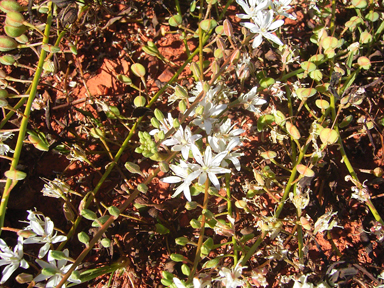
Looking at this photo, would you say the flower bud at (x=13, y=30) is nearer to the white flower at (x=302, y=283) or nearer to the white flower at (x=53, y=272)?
the white flower at (x=53, y=272)

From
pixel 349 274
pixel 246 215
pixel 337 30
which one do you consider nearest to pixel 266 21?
pixel 337 30

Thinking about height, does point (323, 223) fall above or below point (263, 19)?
below

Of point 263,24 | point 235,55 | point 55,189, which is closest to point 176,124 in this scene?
point 235,55

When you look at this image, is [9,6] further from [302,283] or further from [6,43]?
[302,283]

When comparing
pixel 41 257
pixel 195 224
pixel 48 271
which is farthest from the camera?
pixel 195 224

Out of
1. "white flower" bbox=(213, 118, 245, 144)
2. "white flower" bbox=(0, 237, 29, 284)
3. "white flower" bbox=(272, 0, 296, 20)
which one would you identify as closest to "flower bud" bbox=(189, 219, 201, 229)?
"white flower" bbox=(213, 118, 245, 144)

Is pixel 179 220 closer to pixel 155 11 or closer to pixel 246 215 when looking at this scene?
pixel 246 215

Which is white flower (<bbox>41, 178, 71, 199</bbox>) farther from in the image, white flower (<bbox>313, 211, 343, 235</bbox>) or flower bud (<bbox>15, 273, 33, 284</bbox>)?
white flower (<bbox>313, 211, 343, 235</bbox>)
